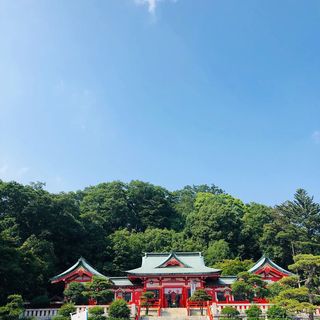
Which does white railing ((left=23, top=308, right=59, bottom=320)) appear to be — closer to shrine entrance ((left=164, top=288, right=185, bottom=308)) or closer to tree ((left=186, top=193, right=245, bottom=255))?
shrine entrance ((left=164, top=288, right=185, bottom=308))

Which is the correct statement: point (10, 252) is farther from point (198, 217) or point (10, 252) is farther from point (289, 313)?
point (198, 217)

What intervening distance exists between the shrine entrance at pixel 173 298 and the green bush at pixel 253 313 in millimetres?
9213

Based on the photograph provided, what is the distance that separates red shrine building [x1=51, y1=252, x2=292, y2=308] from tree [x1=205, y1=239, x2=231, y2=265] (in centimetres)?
1204

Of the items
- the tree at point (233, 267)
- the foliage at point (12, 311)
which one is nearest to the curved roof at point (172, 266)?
the tree at point (233, 267)

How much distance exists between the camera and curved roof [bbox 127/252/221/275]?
1236 inches

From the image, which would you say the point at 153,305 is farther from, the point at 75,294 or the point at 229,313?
the point at 229,313

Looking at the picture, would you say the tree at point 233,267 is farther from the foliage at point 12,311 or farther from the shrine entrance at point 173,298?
the foliage at point 12,311

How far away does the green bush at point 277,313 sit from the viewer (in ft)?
73.8

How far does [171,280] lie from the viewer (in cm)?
3209

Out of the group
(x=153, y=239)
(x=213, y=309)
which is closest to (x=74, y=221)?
(x=153, y=239)

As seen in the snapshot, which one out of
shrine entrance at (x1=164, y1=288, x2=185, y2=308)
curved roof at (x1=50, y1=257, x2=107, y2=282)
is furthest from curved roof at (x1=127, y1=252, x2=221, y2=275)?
curved roof at (x1=50, y1=257, x2=107, y2=282)

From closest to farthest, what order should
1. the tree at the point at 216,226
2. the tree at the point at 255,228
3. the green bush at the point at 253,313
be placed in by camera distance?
the green bush at the point at 253,313, the tree at the point at 255,228, the tree at the point at 216,226

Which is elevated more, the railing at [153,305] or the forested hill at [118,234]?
the forested hill at [118,234]

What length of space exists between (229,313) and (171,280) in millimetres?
9544
